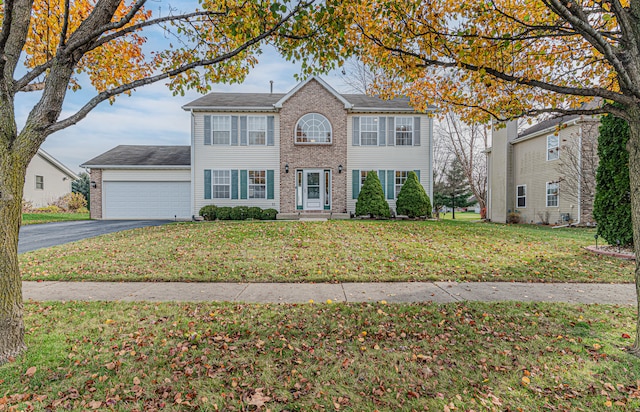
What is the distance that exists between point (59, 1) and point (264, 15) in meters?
3.99

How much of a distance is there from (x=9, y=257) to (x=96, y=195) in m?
18.2

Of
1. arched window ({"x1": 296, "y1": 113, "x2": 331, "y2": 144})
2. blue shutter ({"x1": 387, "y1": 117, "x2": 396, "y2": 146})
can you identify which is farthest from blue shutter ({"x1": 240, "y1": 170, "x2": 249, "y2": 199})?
blue shutter ({"x1": 387, "y1": 117, "x2": 396, "y2": 146})

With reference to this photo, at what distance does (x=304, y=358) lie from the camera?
312 cm

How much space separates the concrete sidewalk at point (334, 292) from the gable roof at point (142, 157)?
46.2ft

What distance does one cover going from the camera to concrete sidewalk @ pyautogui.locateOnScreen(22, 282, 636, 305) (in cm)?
490

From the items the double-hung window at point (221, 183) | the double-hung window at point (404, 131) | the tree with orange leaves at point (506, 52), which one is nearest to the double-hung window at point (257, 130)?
the double-hung window at point (221, 183)

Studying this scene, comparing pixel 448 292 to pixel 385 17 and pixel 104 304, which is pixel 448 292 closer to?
pixel 385 17

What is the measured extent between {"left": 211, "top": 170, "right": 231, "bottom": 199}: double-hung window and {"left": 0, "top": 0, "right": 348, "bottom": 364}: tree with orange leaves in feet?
34.3

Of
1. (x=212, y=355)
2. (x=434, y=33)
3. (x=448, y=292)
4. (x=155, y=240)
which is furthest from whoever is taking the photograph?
(x=155, y=240)

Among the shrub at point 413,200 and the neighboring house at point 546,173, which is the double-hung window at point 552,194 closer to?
the neighboring house at point 546,173

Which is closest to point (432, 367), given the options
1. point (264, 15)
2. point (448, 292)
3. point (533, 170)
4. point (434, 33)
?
point (448, 292)

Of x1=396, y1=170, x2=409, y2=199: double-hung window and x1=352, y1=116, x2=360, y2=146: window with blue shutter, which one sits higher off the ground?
x1=352, y1=116, x2=360, y2=146: window with blue shutter

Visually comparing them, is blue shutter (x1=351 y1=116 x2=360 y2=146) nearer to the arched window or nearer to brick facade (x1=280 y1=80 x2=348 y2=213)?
brick facade (x1=280 y1=80 x2=348 y2=213)

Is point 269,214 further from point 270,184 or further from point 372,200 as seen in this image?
point 372,200
